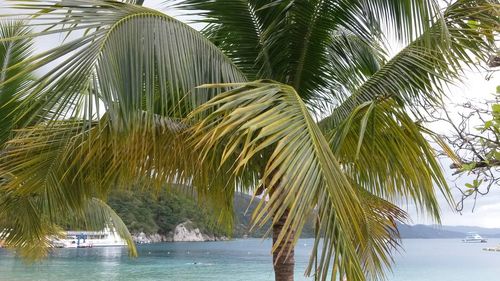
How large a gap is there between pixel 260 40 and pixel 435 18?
54.6 inches

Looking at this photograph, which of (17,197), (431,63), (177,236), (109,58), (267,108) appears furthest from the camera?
(177,236)

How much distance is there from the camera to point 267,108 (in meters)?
2.79

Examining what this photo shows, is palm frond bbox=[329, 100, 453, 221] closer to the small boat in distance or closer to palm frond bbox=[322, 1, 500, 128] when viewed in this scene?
palm frond bbox=[322, 1, 500, 128]

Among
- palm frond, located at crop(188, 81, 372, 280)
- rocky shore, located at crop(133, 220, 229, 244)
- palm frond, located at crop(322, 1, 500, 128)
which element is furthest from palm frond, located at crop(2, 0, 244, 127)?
rocky shore, located at crop(133, 220, 229, 244)

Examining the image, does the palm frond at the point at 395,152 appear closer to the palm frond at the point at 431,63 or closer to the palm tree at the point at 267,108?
the palm tree at the point at 267,108

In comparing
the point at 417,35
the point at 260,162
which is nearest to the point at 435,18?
the point at 417,35

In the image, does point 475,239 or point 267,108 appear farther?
point 475,239

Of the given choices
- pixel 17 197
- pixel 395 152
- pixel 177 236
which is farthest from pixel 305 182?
pixel 177 236

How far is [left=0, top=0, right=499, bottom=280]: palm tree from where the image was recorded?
231 cm

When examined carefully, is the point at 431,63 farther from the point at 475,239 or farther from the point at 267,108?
the point at 475,239

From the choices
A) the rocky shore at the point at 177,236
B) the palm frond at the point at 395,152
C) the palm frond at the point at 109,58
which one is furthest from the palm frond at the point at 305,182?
the rocky shore at the point at 177,236

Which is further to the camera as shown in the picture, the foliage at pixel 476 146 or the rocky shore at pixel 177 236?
the rocky shore at pixel 177 236

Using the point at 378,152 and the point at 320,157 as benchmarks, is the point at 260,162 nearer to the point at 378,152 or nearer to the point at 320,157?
the point at 378,152

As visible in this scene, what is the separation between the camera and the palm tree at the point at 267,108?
2307mm
